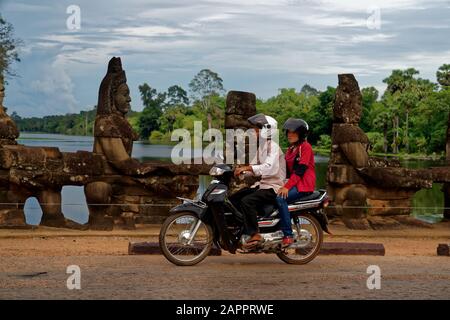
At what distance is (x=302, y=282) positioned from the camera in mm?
9086

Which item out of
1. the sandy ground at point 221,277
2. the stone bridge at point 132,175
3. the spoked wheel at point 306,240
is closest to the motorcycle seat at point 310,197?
→ the spoked wheel at point 306,240

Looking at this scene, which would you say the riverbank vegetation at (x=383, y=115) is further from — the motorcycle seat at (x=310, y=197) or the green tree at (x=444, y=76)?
the motorcycle seat at (x=310, y=197)

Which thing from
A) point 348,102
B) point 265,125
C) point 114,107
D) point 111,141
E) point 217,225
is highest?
point 348,102

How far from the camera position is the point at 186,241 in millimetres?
10414

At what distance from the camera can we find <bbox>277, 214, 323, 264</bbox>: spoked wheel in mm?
10766

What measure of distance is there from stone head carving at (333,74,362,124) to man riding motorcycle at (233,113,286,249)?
7.48 m

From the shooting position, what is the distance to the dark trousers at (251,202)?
1022 cm

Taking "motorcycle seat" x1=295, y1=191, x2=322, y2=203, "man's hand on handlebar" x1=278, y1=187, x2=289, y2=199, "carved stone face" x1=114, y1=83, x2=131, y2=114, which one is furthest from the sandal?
"carved stone face" x1=114, y1=83, x2=131, y2=114

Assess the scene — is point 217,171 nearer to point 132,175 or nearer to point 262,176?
point 262,176

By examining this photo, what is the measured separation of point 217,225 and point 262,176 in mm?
808

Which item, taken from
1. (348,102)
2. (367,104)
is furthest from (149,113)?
(348,102)

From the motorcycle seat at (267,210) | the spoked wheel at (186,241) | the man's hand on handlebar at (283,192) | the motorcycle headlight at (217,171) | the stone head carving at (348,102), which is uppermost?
the stone head carving at (348,102)

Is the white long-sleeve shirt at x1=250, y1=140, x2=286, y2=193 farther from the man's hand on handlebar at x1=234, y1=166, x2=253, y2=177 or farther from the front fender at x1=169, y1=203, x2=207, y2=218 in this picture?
the front fender at x1=169, y1=203, x2=207, y2=218

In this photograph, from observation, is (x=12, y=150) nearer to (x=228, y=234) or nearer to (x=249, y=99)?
(x=249, y=99)
